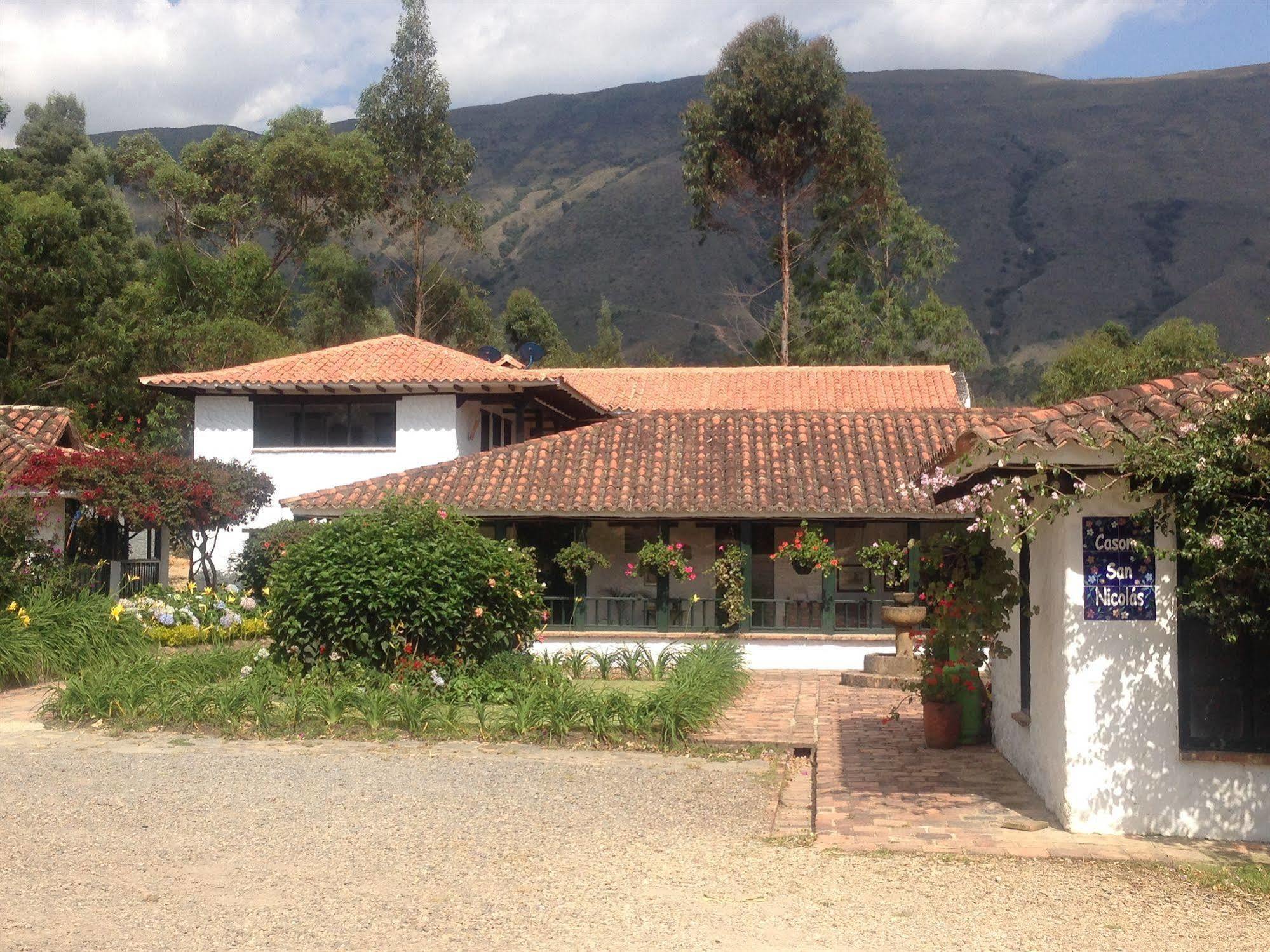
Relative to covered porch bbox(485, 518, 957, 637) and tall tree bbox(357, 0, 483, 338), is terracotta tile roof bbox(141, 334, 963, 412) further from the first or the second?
tall tree bbox(357, 0, 483, 338)

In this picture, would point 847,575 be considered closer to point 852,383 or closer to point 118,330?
point 852,383

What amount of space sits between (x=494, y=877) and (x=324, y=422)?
20.2 meters

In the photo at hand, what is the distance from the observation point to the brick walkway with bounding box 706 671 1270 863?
767 centimetres

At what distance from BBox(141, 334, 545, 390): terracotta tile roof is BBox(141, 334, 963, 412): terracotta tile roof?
25 mm

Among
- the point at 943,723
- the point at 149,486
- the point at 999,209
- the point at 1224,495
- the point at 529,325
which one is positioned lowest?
the point at 943,723

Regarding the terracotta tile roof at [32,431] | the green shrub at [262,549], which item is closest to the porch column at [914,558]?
the green shrub at [262,549]

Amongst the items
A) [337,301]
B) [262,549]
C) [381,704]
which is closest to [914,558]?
[381,704]

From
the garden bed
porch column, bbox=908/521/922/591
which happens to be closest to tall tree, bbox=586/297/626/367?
porch column, bbox=908/521/922/591

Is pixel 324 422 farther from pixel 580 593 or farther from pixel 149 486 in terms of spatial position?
pixel 580 593

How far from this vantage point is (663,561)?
18719 millimetres

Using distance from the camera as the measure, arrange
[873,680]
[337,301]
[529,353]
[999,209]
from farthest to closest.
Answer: [999,209] → [337,301] → [529,353] → [873,680]

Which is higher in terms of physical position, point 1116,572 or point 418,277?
point 418,277

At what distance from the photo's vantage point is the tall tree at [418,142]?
43875 millimetres

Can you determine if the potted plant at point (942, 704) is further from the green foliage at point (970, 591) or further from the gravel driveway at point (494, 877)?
the gravel driveway at point (494, 877)
